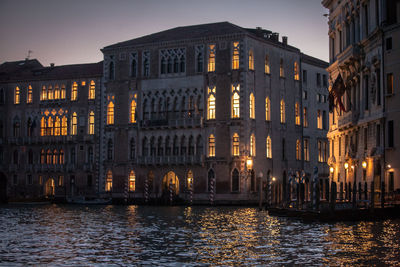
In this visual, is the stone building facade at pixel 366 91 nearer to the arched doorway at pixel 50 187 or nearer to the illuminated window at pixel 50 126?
the arched doorway at pixel 50 187

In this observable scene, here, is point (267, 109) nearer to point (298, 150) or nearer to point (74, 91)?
point (298, 150)

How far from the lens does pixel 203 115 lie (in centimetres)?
5459

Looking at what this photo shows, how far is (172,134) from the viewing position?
184ft

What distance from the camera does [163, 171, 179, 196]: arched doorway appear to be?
5575 cm

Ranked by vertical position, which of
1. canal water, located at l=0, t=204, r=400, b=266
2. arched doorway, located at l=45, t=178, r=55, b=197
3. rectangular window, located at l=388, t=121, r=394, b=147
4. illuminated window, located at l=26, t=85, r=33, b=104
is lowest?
canal water, located at l=0, t=204, r=400, b=266

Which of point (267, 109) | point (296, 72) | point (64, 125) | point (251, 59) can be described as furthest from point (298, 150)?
point (64, 125)

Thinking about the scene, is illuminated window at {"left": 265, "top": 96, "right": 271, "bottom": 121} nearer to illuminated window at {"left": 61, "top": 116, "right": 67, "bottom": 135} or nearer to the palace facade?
the palace facade

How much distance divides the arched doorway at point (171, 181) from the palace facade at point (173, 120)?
0.29ft

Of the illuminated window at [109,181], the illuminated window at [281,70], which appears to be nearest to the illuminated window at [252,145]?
the illuminated window at [281,70]

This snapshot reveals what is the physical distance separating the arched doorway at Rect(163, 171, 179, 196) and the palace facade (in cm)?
9

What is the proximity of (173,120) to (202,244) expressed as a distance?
3726 centimetres

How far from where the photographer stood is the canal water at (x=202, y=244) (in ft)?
50.3

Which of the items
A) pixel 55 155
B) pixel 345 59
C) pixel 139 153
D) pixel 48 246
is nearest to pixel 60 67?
pixel 55 155

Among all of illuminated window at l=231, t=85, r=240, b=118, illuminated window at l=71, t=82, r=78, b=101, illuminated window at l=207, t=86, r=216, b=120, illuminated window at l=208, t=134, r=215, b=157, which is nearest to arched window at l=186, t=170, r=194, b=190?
illuminated window at l=208, t=134, r=215, b=157
